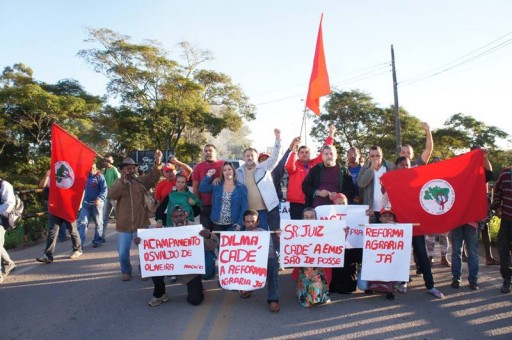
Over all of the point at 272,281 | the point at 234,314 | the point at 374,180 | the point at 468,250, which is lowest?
the point at 234,314

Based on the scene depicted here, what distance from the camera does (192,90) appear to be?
4241 centimetres

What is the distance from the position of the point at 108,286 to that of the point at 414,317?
167 inches

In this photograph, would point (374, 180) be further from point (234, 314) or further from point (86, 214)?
point (86, 214)

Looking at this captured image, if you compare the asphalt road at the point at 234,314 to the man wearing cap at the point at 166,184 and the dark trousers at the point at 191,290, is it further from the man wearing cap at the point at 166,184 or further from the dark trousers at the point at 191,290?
the man wearing cap at the point at 166,184

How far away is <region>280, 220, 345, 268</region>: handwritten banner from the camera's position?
5180 mm

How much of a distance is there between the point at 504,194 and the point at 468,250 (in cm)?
91

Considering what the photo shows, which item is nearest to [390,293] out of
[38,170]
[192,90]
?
[38,170]

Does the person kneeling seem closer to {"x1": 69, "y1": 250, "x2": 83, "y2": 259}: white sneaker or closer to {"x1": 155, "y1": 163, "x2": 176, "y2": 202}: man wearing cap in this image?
{"x1": 155, "y1": 163, "x2": 176, "y2": 202}: man wearing cap

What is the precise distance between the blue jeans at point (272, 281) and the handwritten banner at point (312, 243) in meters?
0.23

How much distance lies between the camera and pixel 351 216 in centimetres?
577

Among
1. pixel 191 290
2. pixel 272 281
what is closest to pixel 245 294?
pixel 272 281

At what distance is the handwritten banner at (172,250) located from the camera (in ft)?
16.9

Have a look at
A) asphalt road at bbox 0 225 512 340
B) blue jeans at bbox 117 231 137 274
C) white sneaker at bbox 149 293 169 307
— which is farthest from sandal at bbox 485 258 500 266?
blue jeans at bbox 117 231 137 274

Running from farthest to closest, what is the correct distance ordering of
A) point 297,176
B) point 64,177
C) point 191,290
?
point 64,177 → point 297,176 → point 191,290
